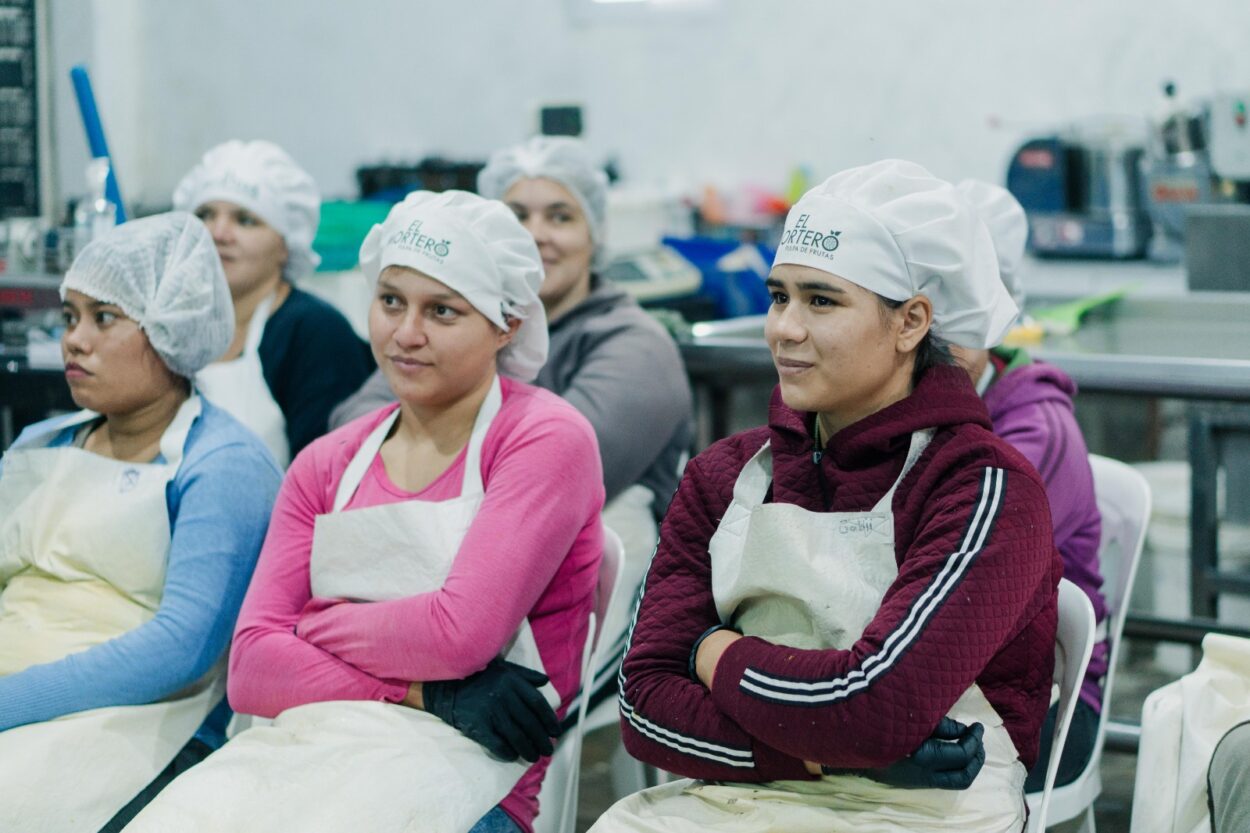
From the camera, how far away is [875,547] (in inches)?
66.6

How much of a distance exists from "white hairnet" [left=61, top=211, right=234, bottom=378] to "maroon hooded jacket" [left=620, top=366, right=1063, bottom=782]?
2.98ft

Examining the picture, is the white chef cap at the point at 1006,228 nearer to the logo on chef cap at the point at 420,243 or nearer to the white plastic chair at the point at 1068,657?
the white plastic chair at the point at 1068,657

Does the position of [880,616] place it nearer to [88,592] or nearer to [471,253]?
[471,253]

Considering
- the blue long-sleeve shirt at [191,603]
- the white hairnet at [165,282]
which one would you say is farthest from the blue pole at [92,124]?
the blue long-sleeve shirt at [191,603]

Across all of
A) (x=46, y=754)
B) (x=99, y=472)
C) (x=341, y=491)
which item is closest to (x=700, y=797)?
(x=341, y=491)

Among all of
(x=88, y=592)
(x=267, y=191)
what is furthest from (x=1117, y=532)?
A: (x=267, y=191)

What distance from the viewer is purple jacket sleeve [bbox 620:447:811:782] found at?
5.60 ft

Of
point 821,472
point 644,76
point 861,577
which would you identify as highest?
point 644,76

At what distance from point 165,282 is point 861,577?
1.25 m

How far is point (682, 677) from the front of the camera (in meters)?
1.78

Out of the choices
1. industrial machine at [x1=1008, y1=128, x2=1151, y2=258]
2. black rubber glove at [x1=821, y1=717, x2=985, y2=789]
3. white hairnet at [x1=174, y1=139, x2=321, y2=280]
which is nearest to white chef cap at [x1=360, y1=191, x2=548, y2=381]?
black rubber glove at [x1=821, y1=717, x2=985, y2=789]

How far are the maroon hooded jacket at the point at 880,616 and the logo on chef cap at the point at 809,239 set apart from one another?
→ 8.1 inches

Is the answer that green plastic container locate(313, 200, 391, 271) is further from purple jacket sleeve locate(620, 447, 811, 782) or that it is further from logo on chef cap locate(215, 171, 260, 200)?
purple jacket sleeve locate(620, 447, 811, 782)

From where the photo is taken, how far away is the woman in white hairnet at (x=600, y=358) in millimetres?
2680
